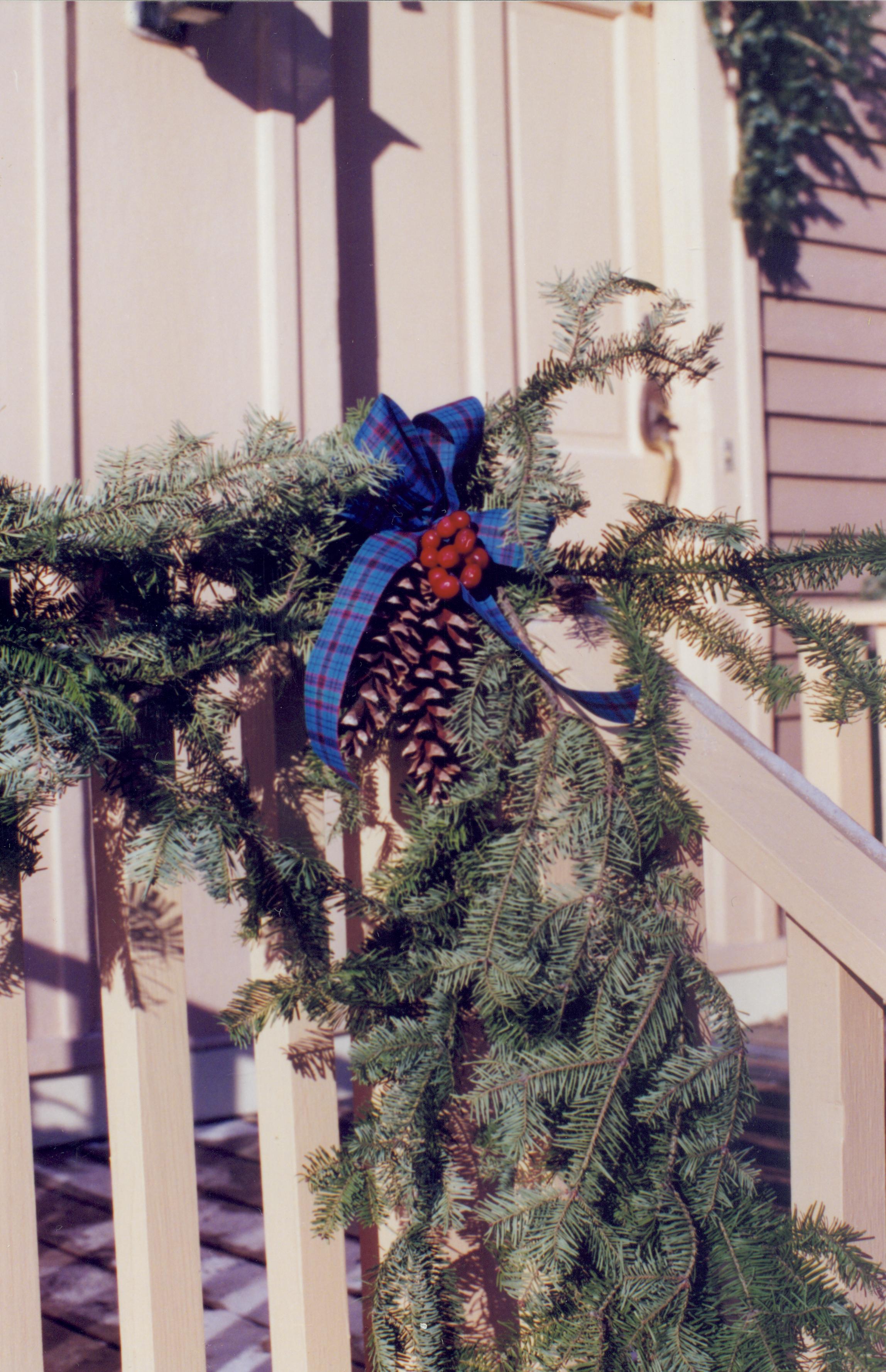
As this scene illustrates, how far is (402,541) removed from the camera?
85 cm

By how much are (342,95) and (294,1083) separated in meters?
2.21

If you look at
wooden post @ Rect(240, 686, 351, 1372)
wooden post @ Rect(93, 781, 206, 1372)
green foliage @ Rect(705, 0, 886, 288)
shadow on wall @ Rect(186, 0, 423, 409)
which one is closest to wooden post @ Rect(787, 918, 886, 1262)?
wooden post @ Rect(240, 686, 351, 1372)

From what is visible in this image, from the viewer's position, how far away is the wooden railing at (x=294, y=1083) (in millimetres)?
794

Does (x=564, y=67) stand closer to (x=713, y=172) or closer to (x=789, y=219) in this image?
(x=713, y=172)

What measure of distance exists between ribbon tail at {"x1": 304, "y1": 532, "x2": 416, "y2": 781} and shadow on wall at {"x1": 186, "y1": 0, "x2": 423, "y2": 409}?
1623mm

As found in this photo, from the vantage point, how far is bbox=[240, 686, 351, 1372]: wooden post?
0.90 m

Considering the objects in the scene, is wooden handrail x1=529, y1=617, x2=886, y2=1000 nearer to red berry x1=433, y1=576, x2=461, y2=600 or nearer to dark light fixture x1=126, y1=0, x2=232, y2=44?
red berry x1=433, y1=576, x2=461, y2=600

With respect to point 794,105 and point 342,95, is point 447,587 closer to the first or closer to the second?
point 342,95

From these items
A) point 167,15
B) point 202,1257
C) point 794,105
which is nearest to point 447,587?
point 202,1257

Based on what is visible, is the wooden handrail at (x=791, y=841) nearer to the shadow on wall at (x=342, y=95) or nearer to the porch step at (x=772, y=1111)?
the porch step at (x=772, y=1111)

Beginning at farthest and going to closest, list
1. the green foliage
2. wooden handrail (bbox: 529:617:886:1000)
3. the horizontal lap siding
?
the horizontal lap siding
the green foliage
wooden handrail (bbox: 529:617:886:1000)

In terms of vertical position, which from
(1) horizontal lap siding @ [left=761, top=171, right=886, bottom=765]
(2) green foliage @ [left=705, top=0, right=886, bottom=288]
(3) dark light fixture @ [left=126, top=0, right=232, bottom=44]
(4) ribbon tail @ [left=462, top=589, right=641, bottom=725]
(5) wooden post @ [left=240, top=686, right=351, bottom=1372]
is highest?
(2) green foliage @ [left=705, top=0, right=886, bottom=288]

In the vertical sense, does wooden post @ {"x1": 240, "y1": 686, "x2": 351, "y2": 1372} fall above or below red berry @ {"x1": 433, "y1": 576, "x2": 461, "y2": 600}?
below

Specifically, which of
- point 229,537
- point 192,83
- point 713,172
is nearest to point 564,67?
point 713,172
